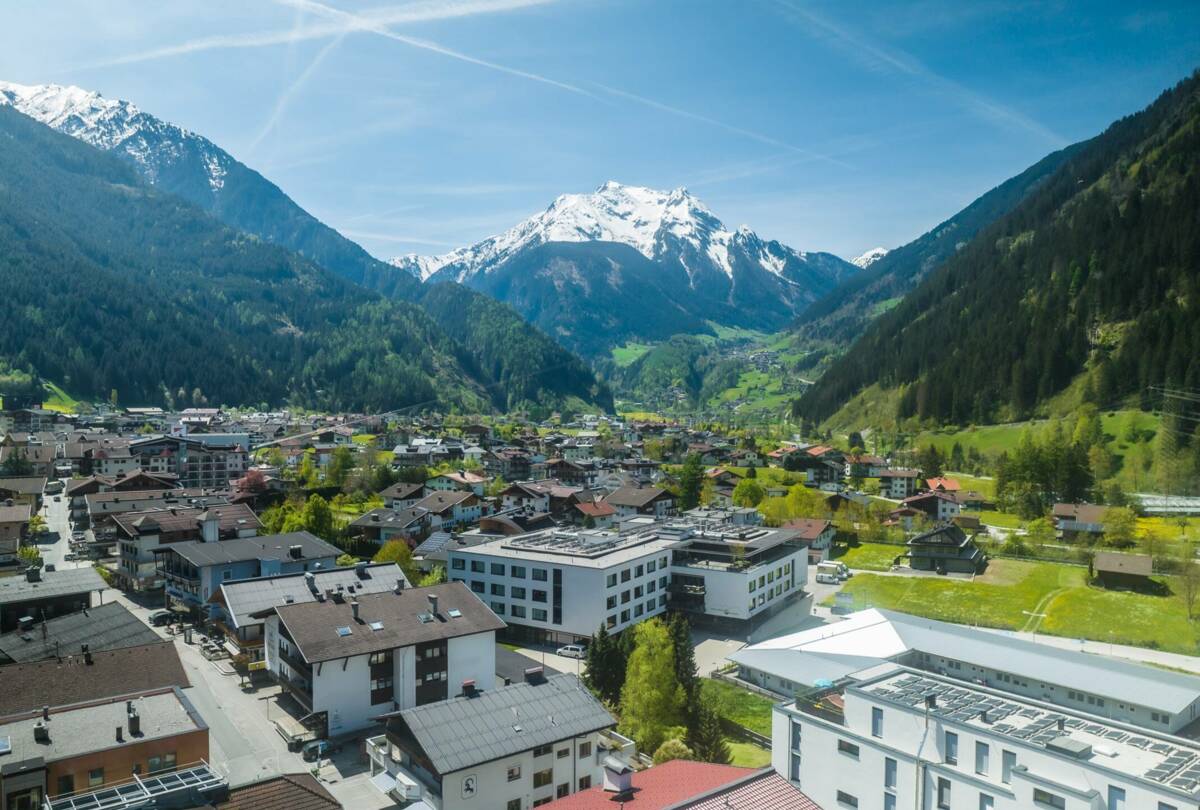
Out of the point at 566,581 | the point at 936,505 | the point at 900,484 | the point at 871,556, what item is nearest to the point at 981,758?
the point at 566,581

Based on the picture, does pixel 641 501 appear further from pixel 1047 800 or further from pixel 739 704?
pixel 1047 800

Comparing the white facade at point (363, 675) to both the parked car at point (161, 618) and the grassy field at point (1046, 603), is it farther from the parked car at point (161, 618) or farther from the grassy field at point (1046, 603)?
the grassy field at point (1046, 603)

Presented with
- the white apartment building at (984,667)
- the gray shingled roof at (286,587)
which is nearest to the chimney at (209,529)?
the gray shingled roof at (286,587)

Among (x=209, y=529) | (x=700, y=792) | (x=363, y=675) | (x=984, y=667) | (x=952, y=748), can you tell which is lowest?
(x=984, y=667)

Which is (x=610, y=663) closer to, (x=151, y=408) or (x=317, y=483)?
(x=317, y=483)

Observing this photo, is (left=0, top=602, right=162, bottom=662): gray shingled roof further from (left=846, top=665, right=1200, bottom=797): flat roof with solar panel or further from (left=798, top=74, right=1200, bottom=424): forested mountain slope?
(left=798, top=74, right=1200, bottom=424): forested mountain slope

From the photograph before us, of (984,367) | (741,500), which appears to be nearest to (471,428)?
(741,500)

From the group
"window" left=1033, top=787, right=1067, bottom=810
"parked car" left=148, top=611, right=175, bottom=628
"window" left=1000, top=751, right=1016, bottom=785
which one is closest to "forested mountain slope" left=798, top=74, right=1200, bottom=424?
"window" left=1000, top=751, right=1016, bottom=785
